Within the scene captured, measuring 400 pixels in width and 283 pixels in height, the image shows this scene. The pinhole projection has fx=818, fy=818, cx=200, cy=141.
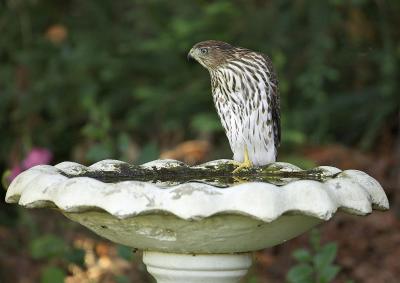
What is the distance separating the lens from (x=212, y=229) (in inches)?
103

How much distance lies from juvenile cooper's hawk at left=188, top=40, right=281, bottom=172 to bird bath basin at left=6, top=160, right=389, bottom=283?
680 mm

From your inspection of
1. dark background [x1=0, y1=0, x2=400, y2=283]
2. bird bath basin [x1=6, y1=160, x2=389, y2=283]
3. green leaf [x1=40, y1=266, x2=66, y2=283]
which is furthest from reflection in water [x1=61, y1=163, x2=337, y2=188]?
dark background [x1=0, y1=0, x2=400, y2=283]

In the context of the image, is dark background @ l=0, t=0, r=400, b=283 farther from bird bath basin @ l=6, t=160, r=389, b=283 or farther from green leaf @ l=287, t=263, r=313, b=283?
bird bath basin @ l=6, t=160, r=389, b=283

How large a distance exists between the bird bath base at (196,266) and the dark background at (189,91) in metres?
2.46

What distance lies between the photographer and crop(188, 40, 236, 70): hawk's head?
3.83m

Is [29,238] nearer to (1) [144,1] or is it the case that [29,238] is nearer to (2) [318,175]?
(1) [144,1]

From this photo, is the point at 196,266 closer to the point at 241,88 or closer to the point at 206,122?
the point at 241,88

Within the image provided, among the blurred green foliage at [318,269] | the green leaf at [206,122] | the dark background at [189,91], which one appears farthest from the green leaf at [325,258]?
the green leaf at [206,122]

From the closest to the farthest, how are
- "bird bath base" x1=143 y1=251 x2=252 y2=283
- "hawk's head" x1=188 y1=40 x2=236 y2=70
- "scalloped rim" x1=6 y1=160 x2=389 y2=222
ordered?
"scalloped rim" x1=6 y1=160 x2=389 y2=222 → "bird bath base" x1=143 y1=251 x2=252 y2=283 → "hawk's head" x1=188 y1=40 x2=236 y2=70

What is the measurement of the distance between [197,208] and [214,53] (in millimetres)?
1563

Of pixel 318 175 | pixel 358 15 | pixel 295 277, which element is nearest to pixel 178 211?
pixel 318 175

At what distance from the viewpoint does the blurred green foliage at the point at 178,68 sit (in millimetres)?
6039

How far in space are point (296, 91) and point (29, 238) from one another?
7.74ft

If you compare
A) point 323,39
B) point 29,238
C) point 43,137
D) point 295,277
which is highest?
point 323,39
